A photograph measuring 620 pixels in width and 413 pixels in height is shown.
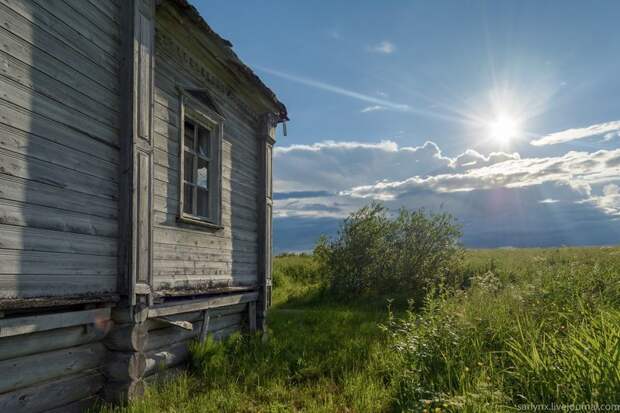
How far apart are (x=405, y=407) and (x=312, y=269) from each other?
51.6ft

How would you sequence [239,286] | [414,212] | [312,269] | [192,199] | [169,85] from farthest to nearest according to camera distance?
1. [312,269]
2. [414,212]
3. [239,286]
4. [192,199]
5. [169,85]

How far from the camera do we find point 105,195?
4781 mm

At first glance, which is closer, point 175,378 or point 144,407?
point 144,407

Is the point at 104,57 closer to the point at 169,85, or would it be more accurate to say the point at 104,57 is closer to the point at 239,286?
the point at 169,85

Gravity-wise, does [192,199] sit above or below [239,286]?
above

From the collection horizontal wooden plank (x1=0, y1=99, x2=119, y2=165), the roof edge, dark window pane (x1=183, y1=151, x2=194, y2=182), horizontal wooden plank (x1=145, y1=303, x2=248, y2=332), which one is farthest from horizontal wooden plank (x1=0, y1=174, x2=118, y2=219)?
the roof edge

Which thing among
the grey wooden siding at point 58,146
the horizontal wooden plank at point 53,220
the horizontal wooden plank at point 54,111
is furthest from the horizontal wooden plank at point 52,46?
the horizontal wooden plank at point 53,220

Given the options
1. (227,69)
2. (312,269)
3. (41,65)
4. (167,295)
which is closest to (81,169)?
(41,65)

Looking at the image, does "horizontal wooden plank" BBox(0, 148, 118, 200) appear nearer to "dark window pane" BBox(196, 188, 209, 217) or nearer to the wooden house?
the wooden house

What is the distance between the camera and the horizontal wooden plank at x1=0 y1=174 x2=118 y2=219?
3.76 meters

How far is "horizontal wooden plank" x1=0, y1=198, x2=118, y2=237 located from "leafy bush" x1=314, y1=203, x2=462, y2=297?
1178cm

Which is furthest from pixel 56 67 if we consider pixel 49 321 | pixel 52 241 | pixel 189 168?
pixel 189 168

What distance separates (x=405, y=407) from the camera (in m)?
4.57

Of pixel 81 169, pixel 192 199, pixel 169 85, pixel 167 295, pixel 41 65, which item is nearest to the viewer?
pixel 41 65
